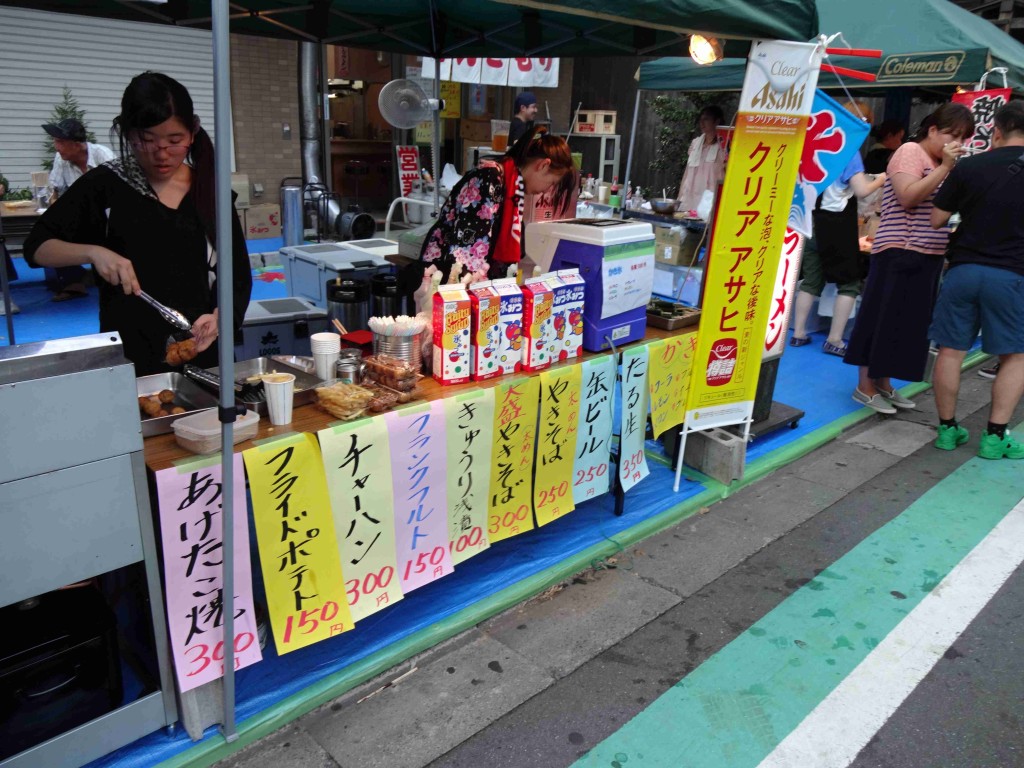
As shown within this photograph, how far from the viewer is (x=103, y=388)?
188 cm

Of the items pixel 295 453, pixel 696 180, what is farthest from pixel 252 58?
pixel 295 453

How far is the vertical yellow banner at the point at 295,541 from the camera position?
2303mm

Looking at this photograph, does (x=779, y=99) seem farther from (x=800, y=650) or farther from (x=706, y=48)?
(x=800, y=650)

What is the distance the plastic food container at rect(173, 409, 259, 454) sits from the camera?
2.18 metres

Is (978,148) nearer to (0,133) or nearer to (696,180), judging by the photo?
(696,180)

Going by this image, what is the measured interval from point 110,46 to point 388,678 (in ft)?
34.4

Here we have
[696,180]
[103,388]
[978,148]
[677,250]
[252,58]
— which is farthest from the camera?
[252,58]

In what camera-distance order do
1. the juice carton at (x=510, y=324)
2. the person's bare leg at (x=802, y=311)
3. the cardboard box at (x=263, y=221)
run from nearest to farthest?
the juice carton at (x=510, y=324) → the person's bare leg at (x=802, y=311) → the cardboard box at (x=263, y=221)

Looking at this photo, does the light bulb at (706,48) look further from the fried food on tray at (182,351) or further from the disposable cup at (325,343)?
the fried food on tray at (182,351)

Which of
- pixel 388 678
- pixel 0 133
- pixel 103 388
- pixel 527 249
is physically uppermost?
pixel 0 133

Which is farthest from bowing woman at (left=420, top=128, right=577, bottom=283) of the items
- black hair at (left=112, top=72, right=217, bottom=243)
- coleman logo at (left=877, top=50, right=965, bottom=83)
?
coleman logo at (left=877, top=50, right=965, bottom=83)

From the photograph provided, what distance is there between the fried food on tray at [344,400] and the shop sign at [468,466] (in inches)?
13.7

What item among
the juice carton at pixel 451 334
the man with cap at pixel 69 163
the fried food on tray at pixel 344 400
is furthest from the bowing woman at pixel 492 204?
the man with cap at pixel 69 163

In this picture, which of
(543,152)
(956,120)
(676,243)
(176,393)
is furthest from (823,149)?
(676,243)
